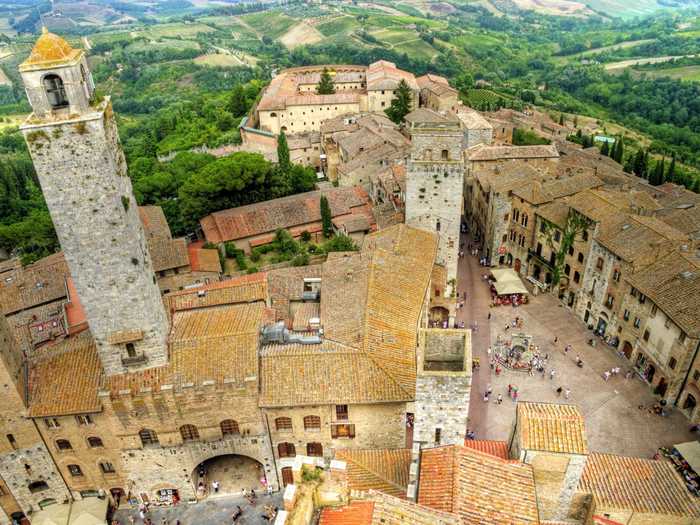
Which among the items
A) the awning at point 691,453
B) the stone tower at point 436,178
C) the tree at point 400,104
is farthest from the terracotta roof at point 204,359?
the tree at point 400,104

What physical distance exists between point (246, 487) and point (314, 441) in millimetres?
6427

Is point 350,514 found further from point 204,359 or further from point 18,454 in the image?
point 18,454

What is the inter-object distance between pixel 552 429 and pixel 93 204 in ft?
83.1

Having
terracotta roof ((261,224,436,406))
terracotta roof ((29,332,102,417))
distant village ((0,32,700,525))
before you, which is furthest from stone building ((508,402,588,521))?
terracotta roof ((29,332,102,417))

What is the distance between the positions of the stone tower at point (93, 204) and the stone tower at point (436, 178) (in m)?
25.0

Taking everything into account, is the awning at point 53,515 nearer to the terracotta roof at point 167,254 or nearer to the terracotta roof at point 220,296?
the terracotta roof at point 220,296

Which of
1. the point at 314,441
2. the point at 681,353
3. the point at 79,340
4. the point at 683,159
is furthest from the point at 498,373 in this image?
the point at 683,159

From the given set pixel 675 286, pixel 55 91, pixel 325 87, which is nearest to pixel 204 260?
pixel 55 91

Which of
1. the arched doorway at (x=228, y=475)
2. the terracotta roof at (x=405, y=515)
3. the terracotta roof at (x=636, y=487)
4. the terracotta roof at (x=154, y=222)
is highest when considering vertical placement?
the terracotta roof at (x=405, y=515)

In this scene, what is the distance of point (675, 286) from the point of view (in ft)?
137

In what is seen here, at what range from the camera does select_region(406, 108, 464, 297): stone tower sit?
46750 mm

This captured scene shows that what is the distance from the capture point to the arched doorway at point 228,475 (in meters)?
35.8

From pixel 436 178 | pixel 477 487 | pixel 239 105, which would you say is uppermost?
pixel 436 178

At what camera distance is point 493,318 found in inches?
2074
